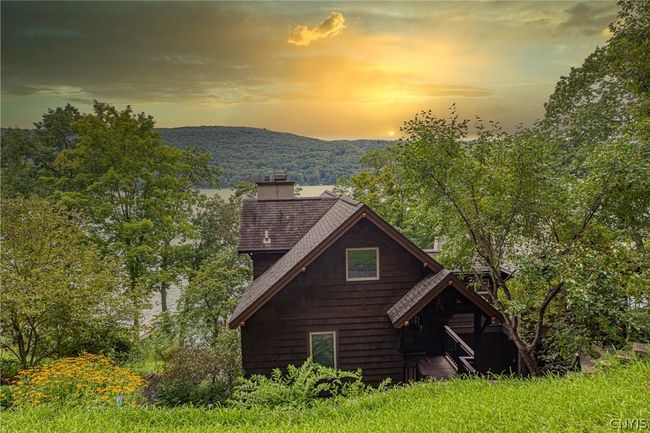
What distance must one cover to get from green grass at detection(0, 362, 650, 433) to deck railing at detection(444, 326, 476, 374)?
4.30 metres

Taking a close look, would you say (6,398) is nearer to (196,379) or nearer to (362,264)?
(196,379)

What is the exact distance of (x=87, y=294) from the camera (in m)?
13.4

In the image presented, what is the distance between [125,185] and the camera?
824 inches

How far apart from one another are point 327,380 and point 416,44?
1347 centimetres

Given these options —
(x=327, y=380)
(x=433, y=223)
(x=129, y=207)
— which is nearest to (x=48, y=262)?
(x=129, y=207)

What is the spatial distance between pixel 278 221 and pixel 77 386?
1049cm

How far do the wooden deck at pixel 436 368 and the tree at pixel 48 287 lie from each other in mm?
11785

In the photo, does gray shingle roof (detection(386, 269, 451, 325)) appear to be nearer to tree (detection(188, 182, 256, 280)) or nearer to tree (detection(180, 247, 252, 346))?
tree (detection(180, 247, 252, 346))

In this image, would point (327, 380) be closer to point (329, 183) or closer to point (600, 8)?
point (600, 8)

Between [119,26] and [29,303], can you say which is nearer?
[29,303]

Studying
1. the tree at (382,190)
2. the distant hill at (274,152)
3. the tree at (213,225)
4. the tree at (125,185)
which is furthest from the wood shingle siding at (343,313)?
the distant hill at (274,152)

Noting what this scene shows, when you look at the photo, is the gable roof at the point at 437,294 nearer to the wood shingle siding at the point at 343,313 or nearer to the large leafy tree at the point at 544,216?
the large leafy tree at the point at 544,216

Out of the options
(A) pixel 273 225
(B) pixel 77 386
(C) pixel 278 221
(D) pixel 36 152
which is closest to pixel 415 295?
(A) pixel 273 225

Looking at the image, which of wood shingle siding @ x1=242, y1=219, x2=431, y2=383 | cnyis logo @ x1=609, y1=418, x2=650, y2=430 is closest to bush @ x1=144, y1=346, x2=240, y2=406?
wood shingle siding @ x1=242, y1=219, x2=431, y2=383
